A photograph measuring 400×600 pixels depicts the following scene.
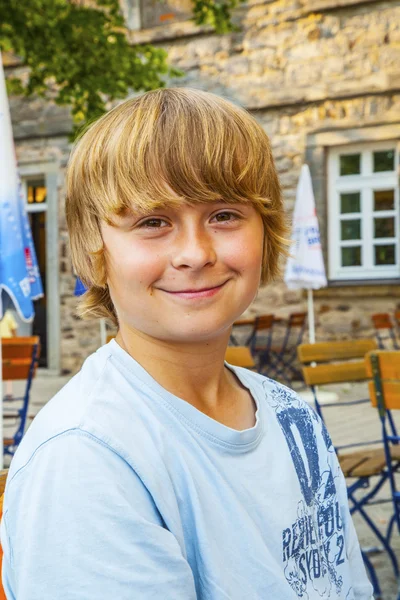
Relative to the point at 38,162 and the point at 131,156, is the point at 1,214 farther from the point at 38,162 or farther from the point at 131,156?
the point at 38,162

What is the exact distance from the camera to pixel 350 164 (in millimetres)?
10656

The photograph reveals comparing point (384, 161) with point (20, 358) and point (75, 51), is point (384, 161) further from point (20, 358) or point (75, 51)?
point (20, 358)

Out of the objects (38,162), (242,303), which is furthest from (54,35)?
(242,303)

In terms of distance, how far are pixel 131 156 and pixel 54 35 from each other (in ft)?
22.8

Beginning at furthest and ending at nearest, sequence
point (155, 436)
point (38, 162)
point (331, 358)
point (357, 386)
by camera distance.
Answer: point (38, 162) → point (357, 386) → point (331, 358) → point (155, 436)

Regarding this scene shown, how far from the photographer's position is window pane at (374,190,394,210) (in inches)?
412

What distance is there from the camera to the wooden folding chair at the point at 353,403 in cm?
359

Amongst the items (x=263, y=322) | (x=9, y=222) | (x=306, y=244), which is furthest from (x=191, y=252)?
(x=263, y=322)

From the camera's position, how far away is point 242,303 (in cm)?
117

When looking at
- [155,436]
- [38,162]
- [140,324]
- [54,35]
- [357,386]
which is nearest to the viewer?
[155,436]

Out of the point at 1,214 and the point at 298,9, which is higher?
the point at 298,9

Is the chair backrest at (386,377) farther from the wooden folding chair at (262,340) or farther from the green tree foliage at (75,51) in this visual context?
the wooden folding chair at (262,340)

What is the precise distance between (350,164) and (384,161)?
0.44 m

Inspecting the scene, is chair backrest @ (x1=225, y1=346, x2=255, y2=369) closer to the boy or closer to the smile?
the boy
